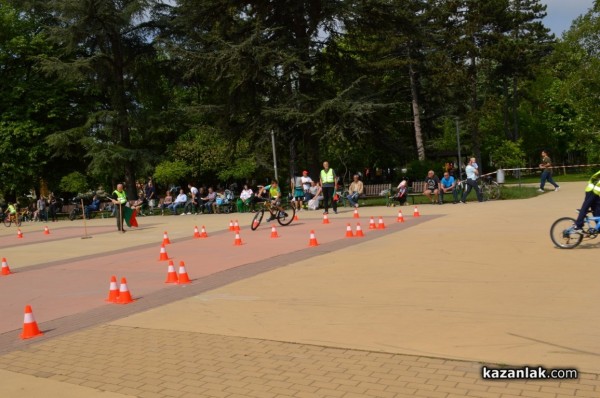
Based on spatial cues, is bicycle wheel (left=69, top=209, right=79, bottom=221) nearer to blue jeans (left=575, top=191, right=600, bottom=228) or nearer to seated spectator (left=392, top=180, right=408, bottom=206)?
seated spectator (left=392, top=180, right=408, bottom=206)

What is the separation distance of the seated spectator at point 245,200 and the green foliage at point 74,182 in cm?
1679

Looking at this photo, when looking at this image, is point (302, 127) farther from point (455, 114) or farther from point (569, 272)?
point (455, 114)

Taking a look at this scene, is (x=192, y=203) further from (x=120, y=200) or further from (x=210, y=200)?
(x=120, y=200)

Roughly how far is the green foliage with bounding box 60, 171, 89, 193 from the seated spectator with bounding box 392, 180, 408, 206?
25445mm

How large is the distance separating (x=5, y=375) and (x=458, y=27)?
4233 cm

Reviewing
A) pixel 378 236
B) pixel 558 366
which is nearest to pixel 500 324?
pixel 558 366

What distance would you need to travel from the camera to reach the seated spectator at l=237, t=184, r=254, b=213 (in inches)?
1121

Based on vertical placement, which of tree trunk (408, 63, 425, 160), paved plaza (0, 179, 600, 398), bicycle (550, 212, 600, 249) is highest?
tree trunk (408, 63, 425, 160)

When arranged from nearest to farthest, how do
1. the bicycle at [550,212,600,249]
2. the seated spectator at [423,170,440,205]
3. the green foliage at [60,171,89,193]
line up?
1. the bicycle at [550,212,600,249]
2. the seated spectator at [423,170,440,205]
3. the green foliage at [60,171,89,193]

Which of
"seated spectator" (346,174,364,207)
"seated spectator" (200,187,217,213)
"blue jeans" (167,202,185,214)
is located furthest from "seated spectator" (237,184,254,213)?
"seated spectator" (346,174,364,207)

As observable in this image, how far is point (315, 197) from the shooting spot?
2541 centimetres

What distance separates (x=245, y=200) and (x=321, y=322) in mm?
22469

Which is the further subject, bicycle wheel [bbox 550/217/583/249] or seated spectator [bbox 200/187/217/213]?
seated spectator [bbox 200/187/217/213]

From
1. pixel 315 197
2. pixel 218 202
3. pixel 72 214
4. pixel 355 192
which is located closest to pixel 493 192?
pixel 355 192
